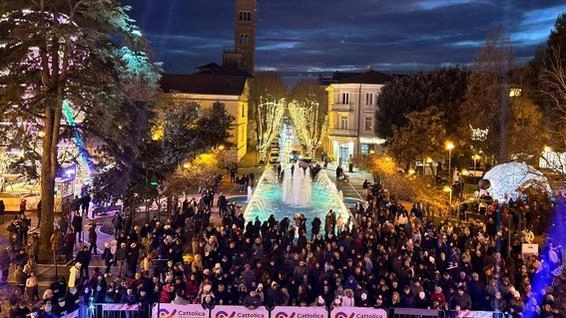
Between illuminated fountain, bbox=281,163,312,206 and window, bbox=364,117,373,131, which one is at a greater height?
window, bbox=364,117,373,131

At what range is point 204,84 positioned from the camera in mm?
66250

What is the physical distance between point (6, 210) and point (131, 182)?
32.2 ft

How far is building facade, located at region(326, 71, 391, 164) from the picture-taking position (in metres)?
63.6

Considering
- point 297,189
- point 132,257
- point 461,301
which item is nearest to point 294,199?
point 297,189

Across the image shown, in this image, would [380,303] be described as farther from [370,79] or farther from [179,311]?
[370,79]

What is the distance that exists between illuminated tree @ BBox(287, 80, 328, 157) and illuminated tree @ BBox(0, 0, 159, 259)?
44.3m

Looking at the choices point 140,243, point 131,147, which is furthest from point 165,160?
point 140,243

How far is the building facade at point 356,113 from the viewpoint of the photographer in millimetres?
63562

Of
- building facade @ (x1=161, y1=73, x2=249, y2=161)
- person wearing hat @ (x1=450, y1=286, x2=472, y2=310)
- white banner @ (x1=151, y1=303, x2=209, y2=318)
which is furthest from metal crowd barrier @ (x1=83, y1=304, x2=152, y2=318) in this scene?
building facade @ (x1=161, y1=73, x2=249, y2=161)

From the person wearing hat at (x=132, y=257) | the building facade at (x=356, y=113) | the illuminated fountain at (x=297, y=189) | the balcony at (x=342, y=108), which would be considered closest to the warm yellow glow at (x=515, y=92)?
the illuminated fountain at (x=297, y=189)

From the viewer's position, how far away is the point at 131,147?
68.6 feet

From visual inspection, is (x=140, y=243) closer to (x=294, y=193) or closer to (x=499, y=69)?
(x=294, y=193)

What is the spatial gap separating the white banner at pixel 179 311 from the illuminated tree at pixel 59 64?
8.26 metres

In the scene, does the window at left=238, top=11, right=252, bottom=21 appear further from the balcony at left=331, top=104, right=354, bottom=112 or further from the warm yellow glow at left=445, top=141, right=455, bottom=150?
the warm yellow glow at left=445, top=141, right=455, bottom=150
